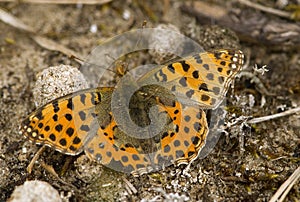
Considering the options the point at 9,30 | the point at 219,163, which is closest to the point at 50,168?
the point at 219,163

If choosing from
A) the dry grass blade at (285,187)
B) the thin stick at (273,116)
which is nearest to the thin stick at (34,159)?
the thin stick at (273,116)

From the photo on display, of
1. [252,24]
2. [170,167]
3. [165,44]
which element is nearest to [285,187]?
[170,167]

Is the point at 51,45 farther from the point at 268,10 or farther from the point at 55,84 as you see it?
the point at 268,10

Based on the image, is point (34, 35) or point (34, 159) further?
point (34, 35)

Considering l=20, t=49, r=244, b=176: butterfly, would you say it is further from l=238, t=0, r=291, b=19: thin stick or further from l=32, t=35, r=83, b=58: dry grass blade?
l=238, t=0, r=291, b=19: thin stick

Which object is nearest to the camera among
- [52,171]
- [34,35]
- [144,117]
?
[144,117]

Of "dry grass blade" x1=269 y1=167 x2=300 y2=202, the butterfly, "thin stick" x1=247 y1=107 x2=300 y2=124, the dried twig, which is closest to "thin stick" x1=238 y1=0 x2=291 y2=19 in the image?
the dried twig

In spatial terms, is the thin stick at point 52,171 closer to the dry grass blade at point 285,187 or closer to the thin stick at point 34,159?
the thin stick at point 34,159
